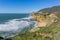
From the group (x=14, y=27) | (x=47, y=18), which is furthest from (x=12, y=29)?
(x=47, y=18)

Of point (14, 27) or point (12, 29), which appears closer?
point (12, 29)

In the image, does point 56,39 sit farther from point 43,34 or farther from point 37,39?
point 43,34

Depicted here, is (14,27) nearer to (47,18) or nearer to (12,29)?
(12,29)

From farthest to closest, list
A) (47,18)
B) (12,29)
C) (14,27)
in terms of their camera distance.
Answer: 1. (47,18)
2. (14,27)
3. (12,29)

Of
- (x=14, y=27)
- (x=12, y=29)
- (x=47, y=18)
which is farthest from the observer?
(x=47, y=18)

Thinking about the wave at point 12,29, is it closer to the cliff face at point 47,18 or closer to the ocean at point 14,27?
the ocean at point 14,27

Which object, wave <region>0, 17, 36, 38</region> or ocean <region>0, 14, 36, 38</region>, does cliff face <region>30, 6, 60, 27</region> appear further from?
wave <region>0, 17, 36, 38</region>

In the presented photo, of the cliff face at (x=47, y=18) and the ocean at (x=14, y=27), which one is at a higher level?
the cliff face at (x=47, y=18)

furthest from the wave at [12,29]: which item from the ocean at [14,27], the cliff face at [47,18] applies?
the cliff face at [47,18]

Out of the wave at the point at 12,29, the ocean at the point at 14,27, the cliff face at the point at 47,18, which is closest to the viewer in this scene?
the wave at the point at 12,29

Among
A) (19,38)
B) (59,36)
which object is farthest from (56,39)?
(19,38)

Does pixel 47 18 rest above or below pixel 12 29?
above
